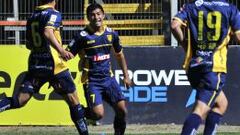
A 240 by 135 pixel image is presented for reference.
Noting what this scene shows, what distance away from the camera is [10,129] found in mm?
12117

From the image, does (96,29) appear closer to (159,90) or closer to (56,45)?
(56,45)

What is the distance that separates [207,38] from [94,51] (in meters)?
2.09

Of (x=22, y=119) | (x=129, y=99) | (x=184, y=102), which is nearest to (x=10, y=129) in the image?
(x=22, y=119)

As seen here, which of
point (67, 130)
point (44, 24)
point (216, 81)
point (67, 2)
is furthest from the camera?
point (67, 2)

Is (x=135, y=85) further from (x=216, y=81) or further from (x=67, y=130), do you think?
(x=216, y=81)

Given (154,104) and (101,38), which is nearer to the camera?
(101,38)

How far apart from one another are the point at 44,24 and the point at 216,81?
2.79m

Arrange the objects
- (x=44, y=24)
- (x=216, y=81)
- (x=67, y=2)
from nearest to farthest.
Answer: (x=216, y=81) < (x=44, y=24) < (x=67, y=2)

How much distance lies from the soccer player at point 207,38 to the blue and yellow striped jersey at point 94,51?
5.93 ft

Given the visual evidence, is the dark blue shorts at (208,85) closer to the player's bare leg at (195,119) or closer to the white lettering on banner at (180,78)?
the player's bare leg at (195,119)

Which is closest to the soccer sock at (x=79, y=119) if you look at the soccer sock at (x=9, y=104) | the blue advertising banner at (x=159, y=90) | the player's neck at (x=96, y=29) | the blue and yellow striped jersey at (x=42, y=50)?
the blue and yellow striped jersey at (x=42, y=50)

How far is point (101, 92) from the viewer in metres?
9.21

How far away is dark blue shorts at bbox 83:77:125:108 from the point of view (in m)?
9.12

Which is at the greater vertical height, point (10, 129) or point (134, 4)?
point (134, 4)
